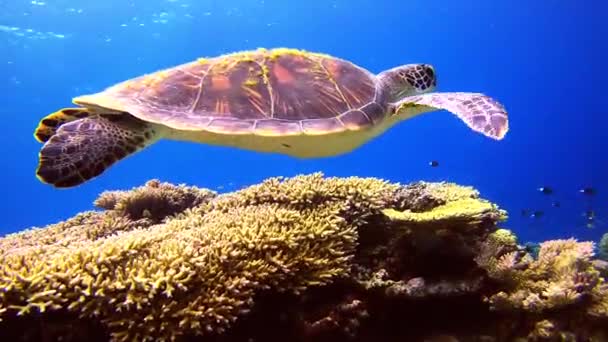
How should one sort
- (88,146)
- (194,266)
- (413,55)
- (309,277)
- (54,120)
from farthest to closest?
(413,55)
(54,120)
(88,146)
(309,277)
(194,266)

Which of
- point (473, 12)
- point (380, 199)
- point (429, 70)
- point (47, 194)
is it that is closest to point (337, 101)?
point (380, 199)

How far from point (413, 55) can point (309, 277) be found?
5428 cm

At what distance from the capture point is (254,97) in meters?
4.02

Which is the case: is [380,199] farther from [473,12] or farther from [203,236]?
[473,12]

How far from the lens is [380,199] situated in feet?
11.1

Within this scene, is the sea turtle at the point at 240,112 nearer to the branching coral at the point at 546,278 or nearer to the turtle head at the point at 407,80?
the turtle head at the point at 407,80

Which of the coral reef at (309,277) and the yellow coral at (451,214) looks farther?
the yellow coral at (451,214)

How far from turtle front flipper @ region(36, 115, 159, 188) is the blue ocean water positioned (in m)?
20.5

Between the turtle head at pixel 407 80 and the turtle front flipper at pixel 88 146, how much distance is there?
9.42ft

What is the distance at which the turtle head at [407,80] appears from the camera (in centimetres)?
522

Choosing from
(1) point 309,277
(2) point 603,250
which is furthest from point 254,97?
(2) point 603,250

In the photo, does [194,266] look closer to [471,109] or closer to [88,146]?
[88,146]

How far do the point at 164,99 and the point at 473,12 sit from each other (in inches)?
1767

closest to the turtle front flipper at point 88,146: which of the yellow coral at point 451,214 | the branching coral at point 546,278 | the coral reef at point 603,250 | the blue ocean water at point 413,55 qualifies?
the yellow coral at point 451,214
